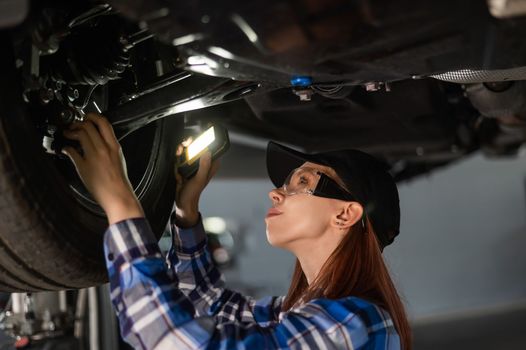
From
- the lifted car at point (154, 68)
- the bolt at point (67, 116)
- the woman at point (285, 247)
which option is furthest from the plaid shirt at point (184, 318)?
the bolt at point (67, 116)

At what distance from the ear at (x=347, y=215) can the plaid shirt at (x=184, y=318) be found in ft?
0.57

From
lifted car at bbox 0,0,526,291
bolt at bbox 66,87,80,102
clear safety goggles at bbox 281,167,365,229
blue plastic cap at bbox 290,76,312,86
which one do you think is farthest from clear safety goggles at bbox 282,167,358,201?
bolt at bbox 66,87,80,102

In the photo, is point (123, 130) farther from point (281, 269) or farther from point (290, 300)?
point (281, 269)

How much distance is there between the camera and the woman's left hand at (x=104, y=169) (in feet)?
3.59

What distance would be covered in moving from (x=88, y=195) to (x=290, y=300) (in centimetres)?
51

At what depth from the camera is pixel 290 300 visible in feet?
4.94

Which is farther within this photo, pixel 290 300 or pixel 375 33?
pixel 290 300

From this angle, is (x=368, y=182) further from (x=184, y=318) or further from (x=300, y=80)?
(x=184, y=318)

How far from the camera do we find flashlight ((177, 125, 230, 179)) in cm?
145

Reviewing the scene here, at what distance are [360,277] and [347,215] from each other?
12 centimetres

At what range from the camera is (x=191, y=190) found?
4.90 ft

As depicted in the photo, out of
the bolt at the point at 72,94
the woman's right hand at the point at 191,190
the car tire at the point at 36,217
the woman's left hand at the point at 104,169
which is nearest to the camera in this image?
the car tire at the point at 36,217

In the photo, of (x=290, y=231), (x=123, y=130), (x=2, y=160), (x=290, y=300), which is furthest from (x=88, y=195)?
(x=290, y=300)

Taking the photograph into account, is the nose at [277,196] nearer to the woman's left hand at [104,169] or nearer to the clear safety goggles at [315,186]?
the clear safety goggles at [315,186]
